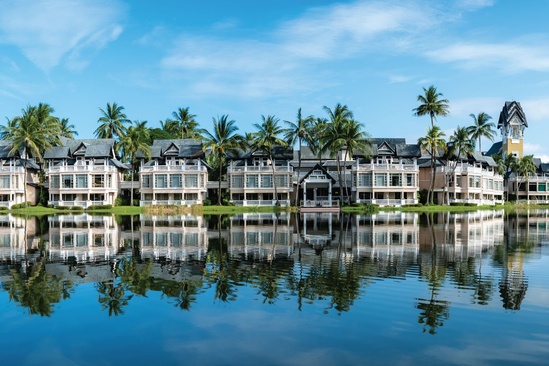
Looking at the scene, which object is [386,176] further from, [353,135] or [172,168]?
[172,168]

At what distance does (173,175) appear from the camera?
68812mm

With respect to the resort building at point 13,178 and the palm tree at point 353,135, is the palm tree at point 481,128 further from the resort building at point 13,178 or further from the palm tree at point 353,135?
the resort building at point 13,178

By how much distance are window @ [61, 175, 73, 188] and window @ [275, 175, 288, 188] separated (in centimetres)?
2828

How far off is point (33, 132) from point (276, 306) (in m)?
59.8

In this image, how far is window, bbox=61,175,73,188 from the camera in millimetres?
67125

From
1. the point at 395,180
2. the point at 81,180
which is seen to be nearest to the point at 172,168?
the point at 81,180

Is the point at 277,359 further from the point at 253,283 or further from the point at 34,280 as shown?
the point at 34,280

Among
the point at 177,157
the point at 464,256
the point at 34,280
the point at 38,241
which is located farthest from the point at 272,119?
the point at 34,280

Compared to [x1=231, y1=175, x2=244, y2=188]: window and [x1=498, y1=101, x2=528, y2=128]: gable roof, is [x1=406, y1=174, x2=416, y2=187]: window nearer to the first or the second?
[x1=231, y1=175, x2=244, y2=188]: window

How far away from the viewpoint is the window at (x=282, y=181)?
222 ft

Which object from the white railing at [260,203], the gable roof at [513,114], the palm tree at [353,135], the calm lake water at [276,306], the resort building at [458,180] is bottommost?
the white railing at [260,203]

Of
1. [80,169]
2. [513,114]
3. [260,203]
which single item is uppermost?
[513,114]

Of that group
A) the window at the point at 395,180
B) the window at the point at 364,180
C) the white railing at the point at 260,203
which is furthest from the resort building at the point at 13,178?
the window at the point at 395,180

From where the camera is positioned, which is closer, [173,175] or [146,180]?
[173,175]
